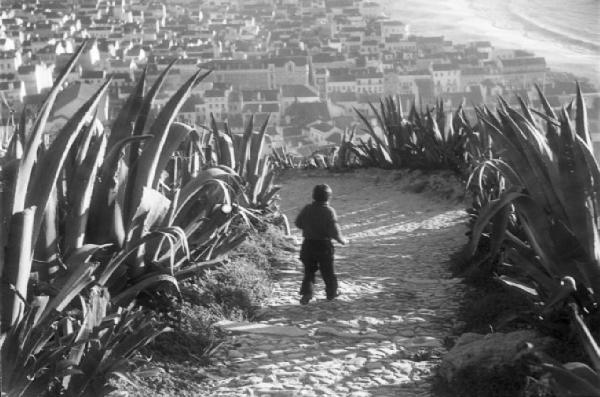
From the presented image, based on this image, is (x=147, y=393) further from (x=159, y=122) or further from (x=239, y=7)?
(x=239, y=7)

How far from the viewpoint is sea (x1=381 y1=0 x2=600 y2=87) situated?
21.7 meters

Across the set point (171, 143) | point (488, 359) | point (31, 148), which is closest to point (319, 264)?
point (171, 143)

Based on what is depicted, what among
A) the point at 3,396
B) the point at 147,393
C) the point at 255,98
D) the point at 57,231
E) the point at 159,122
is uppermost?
the point at 159,122

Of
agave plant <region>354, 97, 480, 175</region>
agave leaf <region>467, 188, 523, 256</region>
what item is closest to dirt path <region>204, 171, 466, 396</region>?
agave leaf <region>467, 188, 523, 256</region>

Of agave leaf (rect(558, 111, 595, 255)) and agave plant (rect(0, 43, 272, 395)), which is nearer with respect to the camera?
agave plant (rect(0, 43, 272, 395))

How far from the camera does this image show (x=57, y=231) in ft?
12.2

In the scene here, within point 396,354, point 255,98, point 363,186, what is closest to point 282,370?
point 396,354

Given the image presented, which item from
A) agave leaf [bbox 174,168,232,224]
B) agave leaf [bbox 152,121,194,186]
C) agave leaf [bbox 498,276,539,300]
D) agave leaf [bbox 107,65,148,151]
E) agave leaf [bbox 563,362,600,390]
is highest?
agave leaf [bbox 107,65,148,151]

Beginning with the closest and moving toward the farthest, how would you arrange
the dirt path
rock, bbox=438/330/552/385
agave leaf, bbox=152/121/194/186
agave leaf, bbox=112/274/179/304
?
rock, bbox=438/330/552/385 → the dirt path → agave leaf, bbox=112/274/179/304 → agave leaf, bbox=152/121/194/186

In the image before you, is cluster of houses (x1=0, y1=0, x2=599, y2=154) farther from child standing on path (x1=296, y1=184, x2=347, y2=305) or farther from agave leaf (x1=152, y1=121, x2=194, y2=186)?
agave leaf (x1=152, y1=121, x2=194, y2=186)

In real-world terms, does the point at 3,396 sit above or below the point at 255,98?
above

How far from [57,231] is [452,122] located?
6.73 meters

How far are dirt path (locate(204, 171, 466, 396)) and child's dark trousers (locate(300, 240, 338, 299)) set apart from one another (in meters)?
0.08

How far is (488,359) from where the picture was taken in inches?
133
